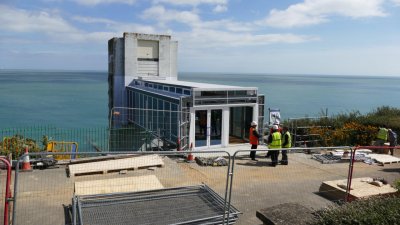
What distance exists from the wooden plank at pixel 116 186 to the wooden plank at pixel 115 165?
198 cm

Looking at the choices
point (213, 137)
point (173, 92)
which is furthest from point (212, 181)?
point (173, 92)

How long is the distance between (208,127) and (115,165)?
17.9 feet

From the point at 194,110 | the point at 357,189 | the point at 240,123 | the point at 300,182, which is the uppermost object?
the point at 194,110

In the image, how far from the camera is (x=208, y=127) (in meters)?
16.8

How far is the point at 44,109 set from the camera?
65438 mm

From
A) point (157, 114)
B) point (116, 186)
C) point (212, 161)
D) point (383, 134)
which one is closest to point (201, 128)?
point (157, 114)

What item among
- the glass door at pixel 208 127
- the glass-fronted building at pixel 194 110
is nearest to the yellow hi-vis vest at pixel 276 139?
the glass-fronted building at pixel 194 110

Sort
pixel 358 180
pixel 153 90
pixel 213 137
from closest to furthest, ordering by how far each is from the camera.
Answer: pixel 358 180 → pixel 213 137 → pixel 153 90

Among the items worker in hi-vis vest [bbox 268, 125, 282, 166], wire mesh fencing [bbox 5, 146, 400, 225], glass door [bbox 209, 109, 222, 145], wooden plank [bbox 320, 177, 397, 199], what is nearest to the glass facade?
glass door [bbox 209, 109, 222, 145]

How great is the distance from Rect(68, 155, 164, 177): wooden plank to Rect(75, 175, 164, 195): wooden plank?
1.98m

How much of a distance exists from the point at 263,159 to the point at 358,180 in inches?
188

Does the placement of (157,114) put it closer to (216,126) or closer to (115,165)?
(216,126)

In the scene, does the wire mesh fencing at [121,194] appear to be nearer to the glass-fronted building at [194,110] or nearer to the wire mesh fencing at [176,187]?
the wire mesh fencing at [176,187]

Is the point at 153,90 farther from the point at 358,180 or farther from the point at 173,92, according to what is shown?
the point at 358,180
